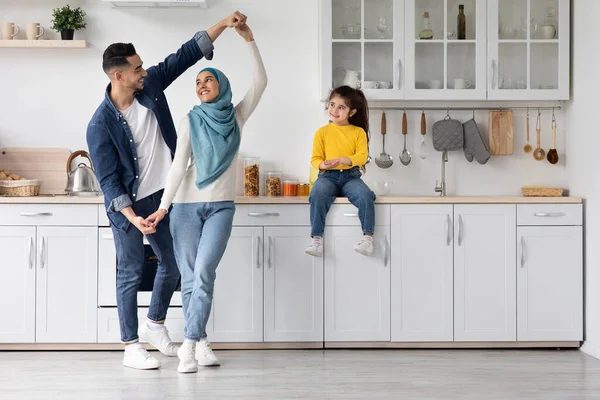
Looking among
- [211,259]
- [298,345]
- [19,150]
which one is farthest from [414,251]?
[19,150]

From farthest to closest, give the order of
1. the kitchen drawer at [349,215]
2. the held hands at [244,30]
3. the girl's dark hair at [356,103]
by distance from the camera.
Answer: the girl's dark hair at [356,103], the kitchen drawer at [349,215], the held hands at [244,30]

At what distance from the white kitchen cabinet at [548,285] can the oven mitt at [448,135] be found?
2.30 ft

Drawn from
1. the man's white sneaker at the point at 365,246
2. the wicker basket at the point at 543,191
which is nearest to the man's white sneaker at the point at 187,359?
the man's white sneaker at the point at 365,246

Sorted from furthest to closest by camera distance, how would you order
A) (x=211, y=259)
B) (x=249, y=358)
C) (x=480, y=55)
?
(x=480, y=55)
(x=249, y=358)
(x=211, y=259)

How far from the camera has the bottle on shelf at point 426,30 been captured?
4.27 metres

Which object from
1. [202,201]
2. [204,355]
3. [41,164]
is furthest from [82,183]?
[204,355]

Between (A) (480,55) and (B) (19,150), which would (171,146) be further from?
(A) (480,55)

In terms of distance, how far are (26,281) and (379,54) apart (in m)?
2.28

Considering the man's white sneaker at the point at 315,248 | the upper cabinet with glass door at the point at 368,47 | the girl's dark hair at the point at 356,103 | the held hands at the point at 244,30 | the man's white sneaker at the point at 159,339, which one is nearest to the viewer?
the held hands at the point at 244,30

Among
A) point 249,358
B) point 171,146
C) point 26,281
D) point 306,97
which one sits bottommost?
point 249,358

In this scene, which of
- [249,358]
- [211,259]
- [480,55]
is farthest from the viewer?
[480,55]

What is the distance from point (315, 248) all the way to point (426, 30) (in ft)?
4.75

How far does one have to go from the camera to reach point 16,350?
3949 millimetres

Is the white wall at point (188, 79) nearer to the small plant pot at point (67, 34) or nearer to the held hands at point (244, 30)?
the small plant pot at point (67, 34)
